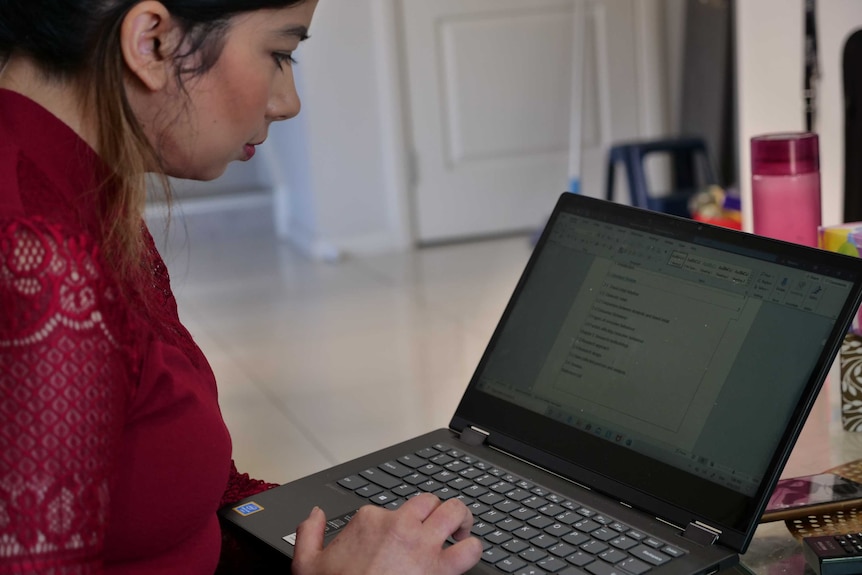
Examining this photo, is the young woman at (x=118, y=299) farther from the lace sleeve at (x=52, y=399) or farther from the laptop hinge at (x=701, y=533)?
the laptop hinge at (x=701, y=533)

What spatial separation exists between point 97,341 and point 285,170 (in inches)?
155

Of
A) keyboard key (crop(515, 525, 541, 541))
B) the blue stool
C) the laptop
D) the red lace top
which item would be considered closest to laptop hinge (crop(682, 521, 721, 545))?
the laptop

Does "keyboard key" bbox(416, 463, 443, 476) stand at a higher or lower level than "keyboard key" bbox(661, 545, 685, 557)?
higher

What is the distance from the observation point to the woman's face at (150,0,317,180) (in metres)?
0.80

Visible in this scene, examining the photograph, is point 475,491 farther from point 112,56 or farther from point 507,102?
point 507,102

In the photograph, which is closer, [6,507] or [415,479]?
[6,507]

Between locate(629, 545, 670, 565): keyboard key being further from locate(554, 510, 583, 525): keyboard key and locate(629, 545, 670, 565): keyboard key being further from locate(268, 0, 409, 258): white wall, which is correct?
locate(268, 0, 409, 258): white wall

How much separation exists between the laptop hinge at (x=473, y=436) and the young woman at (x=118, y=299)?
0.59 ft

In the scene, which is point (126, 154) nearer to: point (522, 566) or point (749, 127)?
point (522, 566)

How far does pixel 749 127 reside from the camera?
2121mm

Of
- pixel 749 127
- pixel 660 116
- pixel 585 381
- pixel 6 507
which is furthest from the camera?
pixel 660 116

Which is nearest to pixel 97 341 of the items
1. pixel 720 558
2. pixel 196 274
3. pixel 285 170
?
pixel 720 558

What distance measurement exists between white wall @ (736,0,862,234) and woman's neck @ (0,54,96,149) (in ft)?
4.81

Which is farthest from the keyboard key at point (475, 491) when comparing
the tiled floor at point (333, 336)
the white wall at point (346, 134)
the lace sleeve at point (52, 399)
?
the white wall at point (346, 134)
